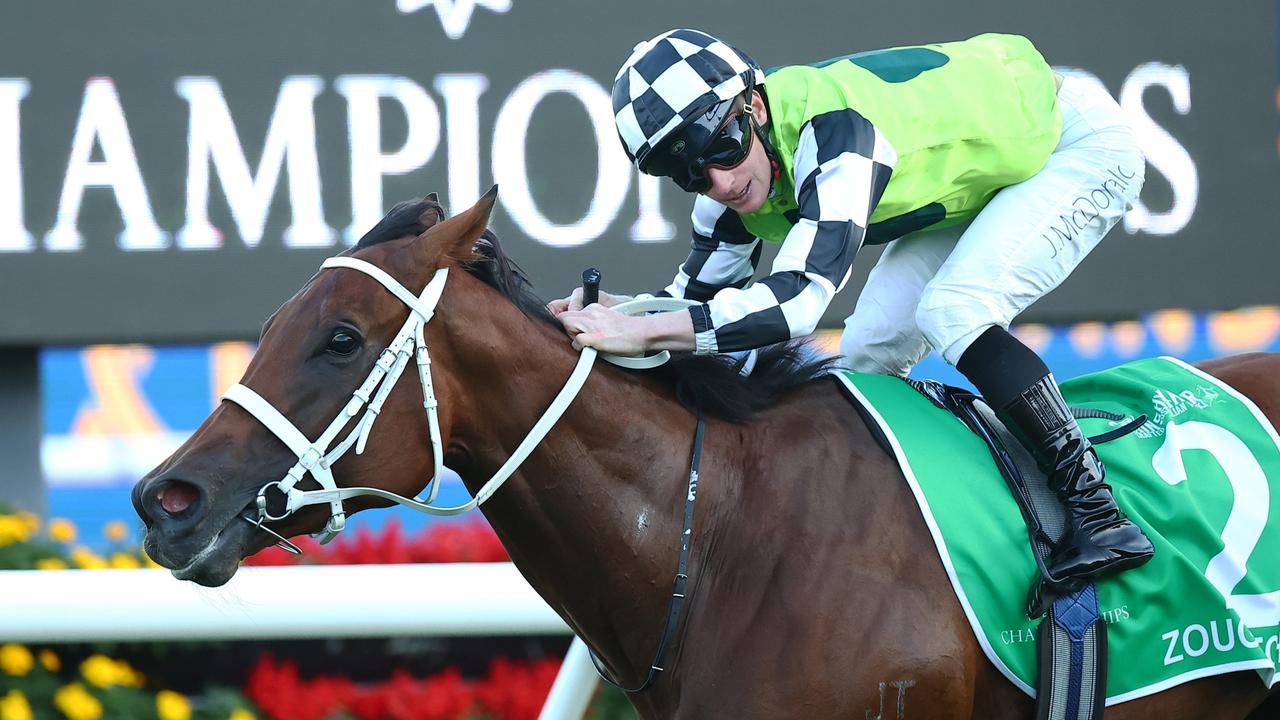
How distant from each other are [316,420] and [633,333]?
55 cm

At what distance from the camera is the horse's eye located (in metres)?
2.08

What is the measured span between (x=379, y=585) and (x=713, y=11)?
85.5 inches

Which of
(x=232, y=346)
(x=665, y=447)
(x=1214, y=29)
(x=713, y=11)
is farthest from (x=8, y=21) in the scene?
(x=1214, y=29)

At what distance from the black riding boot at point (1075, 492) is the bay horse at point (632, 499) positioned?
0.14 metres

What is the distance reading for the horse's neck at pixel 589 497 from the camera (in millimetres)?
2205

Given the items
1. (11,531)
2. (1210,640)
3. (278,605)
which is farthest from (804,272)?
(11,531)

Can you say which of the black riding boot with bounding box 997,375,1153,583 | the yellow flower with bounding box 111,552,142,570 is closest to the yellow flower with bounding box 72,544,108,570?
the yellow flower with bounding box 111,552,142,570

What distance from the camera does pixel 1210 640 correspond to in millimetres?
2344

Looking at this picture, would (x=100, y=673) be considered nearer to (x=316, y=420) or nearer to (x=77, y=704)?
(x=77, y=704)

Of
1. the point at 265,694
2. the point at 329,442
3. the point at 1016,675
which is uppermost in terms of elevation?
the point at 329,442

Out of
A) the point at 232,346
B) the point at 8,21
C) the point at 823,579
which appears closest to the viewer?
the point at 823,579

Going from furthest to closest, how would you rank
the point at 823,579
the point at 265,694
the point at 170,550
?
the point at 265,694 < the point at 823,579 < the point at 170,550

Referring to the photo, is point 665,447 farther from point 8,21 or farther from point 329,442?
point 8,21

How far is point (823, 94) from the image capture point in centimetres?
243
